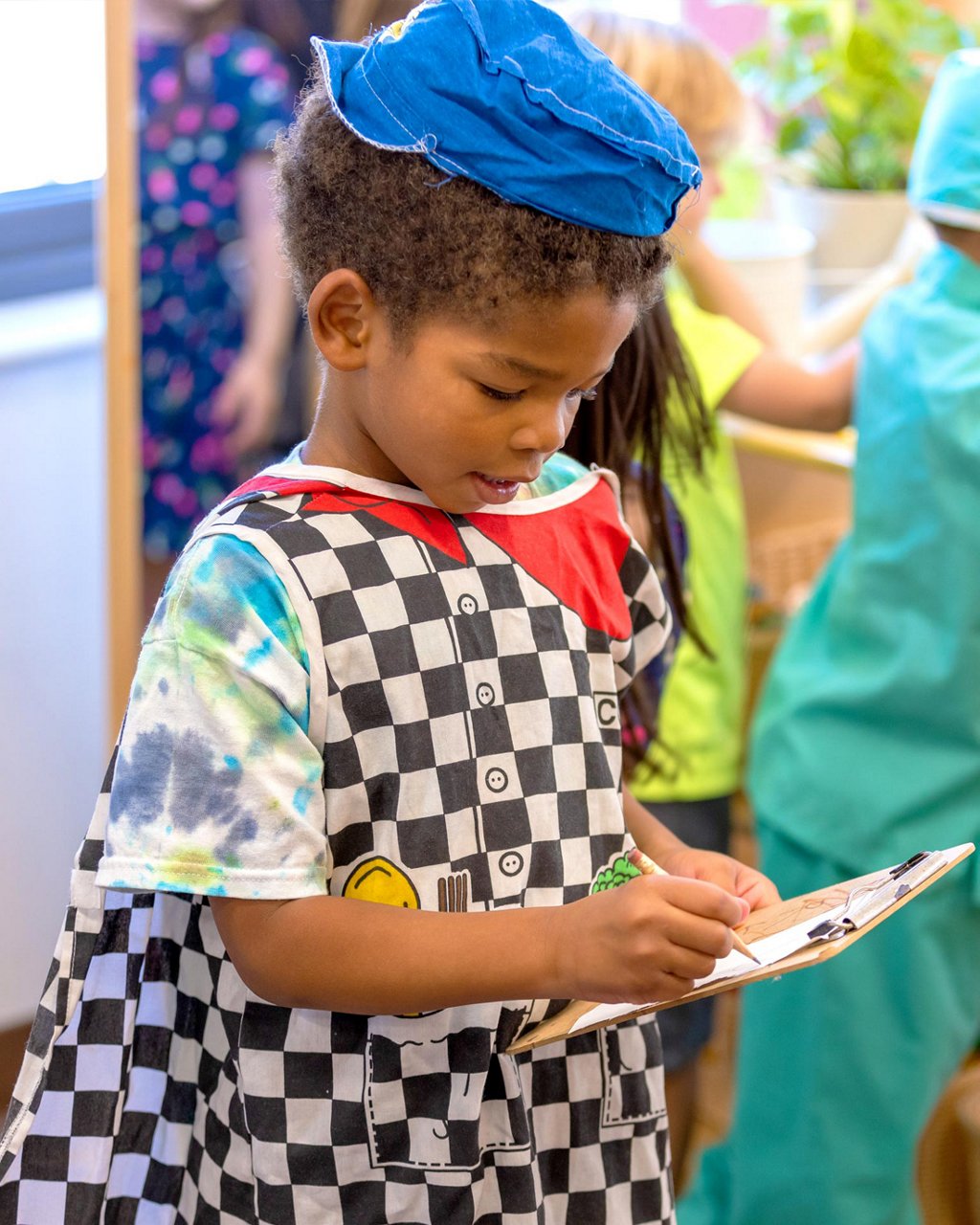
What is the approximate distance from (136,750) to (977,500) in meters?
0.89

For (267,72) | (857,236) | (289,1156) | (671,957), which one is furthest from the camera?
(857,236)

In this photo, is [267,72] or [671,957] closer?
[671,957]

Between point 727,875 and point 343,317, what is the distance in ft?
1.31

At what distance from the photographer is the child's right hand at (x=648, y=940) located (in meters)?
0.67

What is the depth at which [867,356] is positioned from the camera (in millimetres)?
1416

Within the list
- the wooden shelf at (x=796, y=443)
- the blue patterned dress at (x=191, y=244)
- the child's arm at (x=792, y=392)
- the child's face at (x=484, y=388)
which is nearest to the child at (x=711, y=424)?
the child's arm at (x=792, y=392)

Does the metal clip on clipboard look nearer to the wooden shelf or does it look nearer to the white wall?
the wooden shelf

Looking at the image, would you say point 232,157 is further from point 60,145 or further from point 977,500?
point 977,500

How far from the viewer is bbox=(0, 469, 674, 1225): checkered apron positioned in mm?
753

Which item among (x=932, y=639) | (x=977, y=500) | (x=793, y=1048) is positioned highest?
(x=977, y=500)

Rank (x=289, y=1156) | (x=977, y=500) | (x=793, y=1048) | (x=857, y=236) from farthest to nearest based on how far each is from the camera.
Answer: (x=857, y=236) → (x=793, y=1048) → (x=977, y=500) → (x=289, y=1156)

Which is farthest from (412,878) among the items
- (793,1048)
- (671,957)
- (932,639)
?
(793,1048)

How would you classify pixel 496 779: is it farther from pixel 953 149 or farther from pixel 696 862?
pixel 953 149

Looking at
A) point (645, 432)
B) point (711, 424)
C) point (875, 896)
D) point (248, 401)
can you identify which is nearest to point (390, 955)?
point (875, 896)
